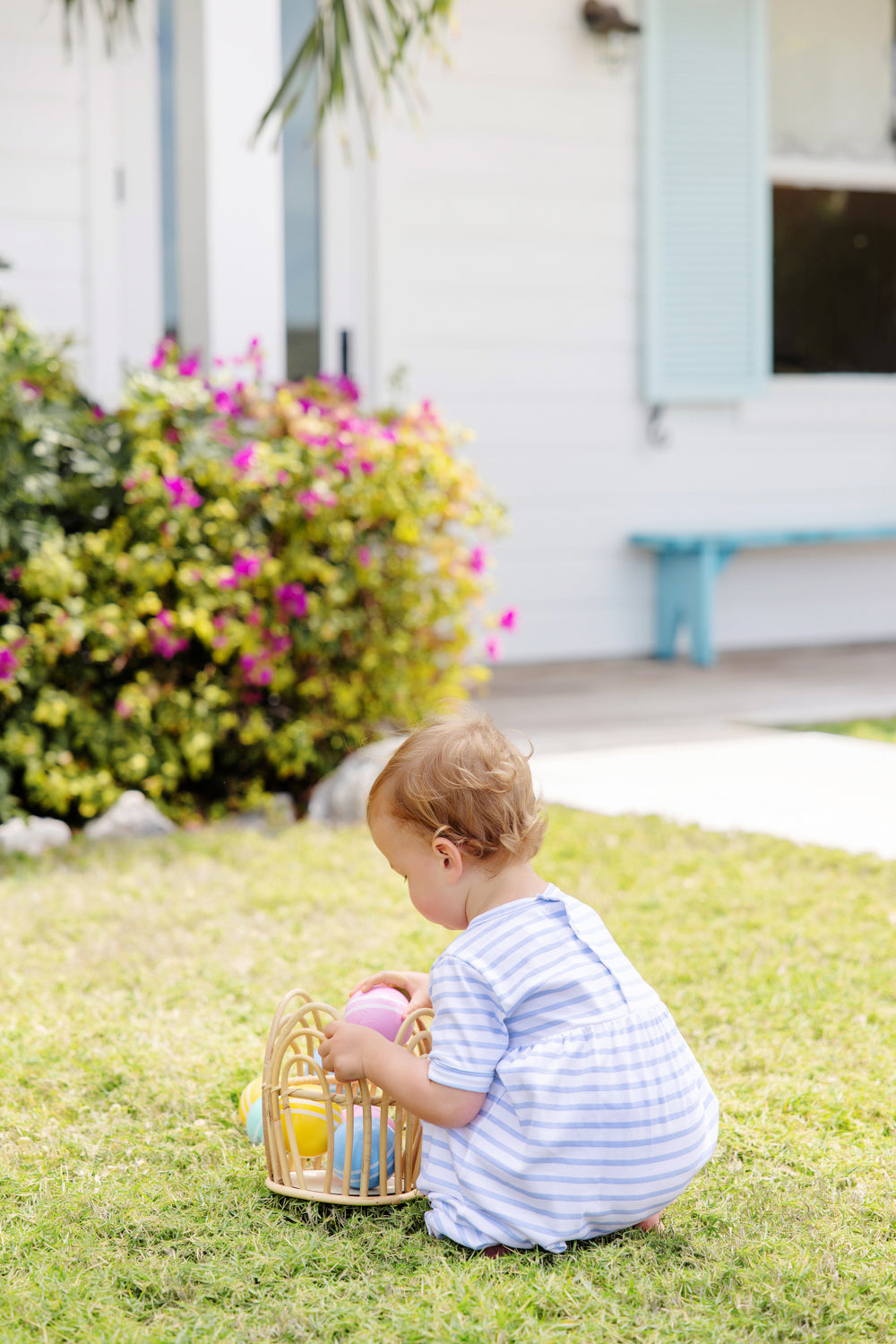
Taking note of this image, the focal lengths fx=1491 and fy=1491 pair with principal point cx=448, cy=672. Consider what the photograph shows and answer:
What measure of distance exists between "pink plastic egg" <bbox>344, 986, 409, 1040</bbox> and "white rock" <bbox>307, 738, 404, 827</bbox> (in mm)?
1832

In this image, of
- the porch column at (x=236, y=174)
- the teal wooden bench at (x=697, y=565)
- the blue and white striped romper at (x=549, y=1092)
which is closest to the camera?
the blue and white striped romper at (x=549, y=1092)

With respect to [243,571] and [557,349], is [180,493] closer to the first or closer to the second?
[243,571]

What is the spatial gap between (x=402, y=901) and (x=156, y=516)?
4.00ft

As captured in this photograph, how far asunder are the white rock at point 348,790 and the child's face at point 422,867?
2004 mm

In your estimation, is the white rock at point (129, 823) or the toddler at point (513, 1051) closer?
the toddler at point (513, 1051)

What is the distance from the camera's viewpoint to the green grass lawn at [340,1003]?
1.63 meters

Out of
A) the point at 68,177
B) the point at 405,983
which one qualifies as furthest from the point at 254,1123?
the point at 68,177

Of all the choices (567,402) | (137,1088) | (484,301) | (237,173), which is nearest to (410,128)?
(484,301)

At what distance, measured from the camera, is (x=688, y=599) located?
6.86m

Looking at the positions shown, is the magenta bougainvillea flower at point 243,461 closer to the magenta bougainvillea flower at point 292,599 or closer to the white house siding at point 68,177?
the magenta bougainvillea flower at point 292,599

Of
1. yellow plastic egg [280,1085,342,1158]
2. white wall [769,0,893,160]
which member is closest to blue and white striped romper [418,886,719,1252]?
yellow plastic egg [280,1085,342,1158]

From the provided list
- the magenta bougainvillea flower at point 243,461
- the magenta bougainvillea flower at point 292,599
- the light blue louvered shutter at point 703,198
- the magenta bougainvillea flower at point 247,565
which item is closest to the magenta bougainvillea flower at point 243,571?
the magenta bougainvillea flower at point 247,565

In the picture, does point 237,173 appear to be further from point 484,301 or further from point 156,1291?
point 156,1291

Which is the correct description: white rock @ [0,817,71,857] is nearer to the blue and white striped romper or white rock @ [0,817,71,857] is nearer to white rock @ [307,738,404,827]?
white rock @ [307,738,404,827]
